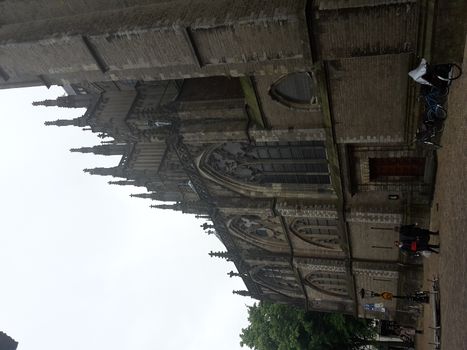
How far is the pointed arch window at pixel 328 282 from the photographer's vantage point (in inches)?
1090

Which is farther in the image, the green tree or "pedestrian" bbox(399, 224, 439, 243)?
the green tree

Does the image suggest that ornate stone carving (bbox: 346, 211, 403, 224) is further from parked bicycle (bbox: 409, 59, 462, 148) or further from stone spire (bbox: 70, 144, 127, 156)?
Result: stone spire (bbox: 70, 144, 127, 156)

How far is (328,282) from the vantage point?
28.7 m

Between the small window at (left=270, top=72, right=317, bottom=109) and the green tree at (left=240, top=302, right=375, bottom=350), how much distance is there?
61.3 ft

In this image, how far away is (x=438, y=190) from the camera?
56.0 feet

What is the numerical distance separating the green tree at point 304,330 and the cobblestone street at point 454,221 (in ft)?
55.0

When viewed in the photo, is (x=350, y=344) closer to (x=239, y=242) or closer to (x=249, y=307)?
(x=249, y=307)

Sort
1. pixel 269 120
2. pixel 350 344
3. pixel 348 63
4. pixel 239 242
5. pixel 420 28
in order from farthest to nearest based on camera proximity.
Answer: pixel 350 344 → pixel 239 242 → pixel 269 120 → pixel 348 63 → pixel 420 28

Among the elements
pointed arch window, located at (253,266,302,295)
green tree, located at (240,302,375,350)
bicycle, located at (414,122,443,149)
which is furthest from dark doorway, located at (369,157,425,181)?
green tree, located at (240,302,375,350)

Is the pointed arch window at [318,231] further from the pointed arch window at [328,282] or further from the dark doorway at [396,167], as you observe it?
the dark doorway at [396,167]

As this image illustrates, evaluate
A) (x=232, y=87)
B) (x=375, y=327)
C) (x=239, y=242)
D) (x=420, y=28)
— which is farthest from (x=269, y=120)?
(x=375, y=327)

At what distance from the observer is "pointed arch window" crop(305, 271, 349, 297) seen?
Result: 27678mm

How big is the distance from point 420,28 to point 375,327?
28683 millimetres

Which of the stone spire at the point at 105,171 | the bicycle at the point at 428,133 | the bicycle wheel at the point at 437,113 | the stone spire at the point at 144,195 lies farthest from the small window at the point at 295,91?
the stone spire at the point at 144,195
